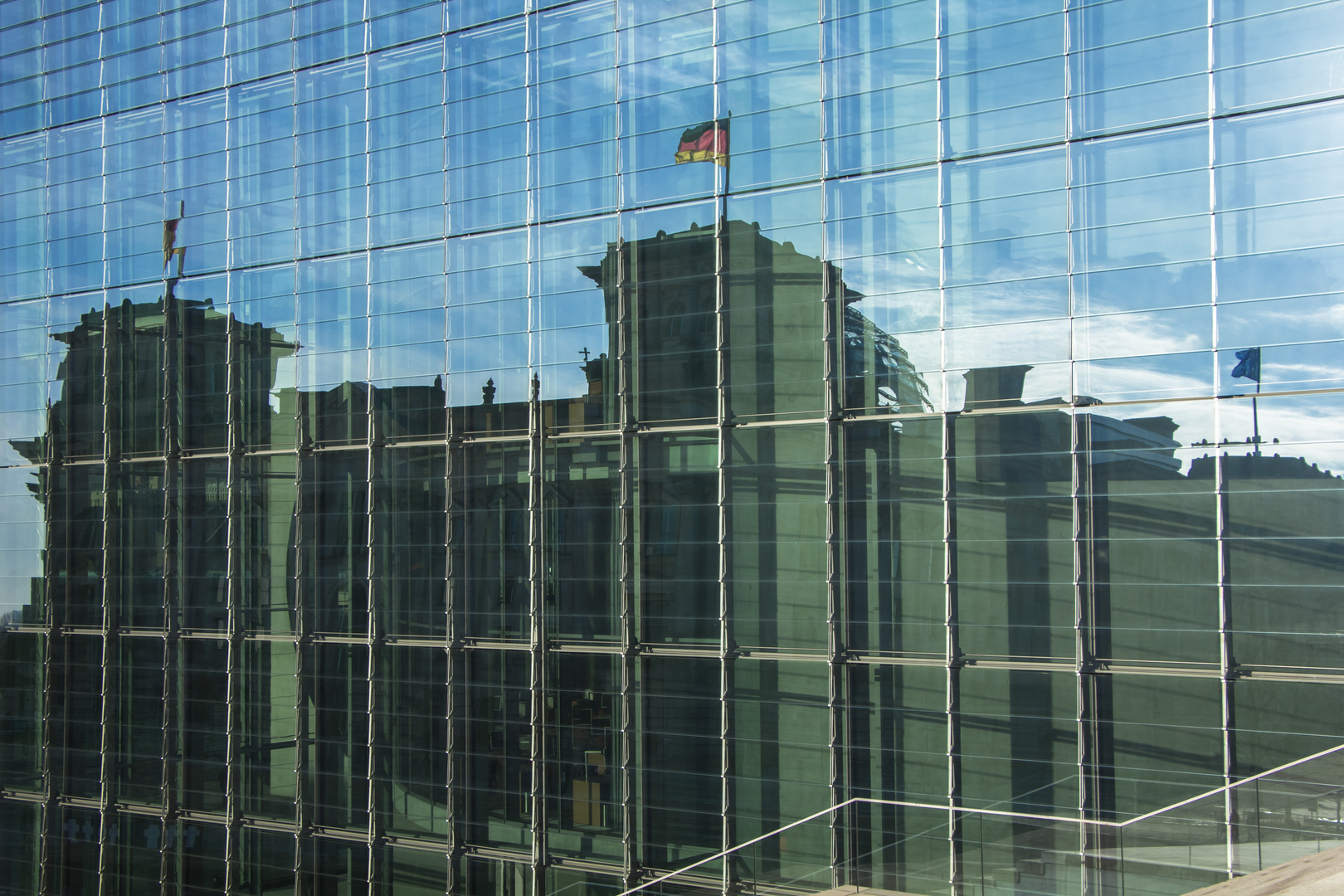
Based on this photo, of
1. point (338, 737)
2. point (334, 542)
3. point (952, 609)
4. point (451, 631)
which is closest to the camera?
point (952, 609)

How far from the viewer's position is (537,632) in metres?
12.8

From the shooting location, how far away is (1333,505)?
9.64 m

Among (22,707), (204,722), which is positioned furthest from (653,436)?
(22,707)

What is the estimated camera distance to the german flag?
39.9ft

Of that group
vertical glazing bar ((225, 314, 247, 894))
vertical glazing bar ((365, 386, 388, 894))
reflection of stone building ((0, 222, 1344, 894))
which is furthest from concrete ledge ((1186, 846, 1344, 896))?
vertical glazing bar ((225, 314, 247, 894))

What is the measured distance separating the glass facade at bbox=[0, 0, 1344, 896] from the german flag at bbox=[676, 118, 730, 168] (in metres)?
0.14

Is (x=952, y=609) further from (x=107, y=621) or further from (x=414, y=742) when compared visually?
(x=107, y=621)

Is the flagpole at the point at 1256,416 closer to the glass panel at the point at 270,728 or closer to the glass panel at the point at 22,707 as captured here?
the glass panel at the point at 270,728

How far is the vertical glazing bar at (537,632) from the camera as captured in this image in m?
12.6

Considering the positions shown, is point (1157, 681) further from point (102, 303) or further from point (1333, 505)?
point (102, 303)

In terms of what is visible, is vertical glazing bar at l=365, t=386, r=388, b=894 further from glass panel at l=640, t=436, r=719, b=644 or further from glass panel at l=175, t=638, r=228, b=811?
glass panel at l=640, t=436, r=719, b=644

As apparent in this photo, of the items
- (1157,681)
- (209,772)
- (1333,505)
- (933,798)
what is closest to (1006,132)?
(1333,505)

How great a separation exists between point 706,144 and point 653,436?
338cm

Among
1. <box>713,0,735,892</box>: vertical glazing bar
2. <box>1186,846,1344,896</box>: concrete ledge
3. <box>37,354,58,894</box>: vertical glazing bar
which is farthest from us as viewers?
<box>37,354,58,894</box>: vertical glazing bar
